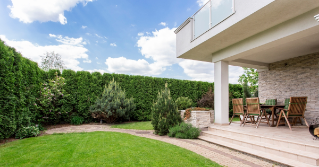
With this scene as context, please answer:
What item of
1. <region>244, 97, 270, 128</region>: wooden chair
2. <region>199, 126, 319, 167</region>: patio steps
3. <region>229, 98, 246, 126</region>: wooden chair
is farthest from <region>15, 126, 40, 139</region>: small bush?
<region>244, 97, 270, 128</region>: wooden chair

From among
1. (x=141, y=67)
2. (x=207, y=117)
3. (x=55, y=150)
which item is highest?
(x=141, y=67)

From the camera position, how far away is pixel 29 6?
796cm

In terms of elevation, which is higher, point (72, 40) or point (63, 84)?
point (72, 40)

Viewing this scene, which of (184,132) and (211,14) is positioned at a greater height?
(211,14)

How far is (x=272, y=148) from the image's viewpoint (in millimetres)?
3639

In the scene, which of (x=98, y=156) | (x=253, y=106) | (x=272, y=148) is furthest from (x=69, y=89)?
(x=272, y=148)

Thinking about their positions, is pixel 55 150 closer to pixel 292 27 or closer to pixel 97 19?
pixel 292 27

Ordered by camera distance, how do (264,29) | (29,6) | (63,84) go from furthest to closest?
(63,84), (29,6), (264,29)

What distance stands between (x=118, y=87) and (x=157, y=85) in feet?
9.72

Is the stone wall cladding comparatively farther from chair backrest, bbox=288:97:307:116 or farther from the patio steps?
the patio steps

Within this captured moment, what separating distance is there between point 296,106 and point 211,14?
404cm

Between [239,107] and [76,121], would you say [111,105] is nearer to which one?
[76,121]

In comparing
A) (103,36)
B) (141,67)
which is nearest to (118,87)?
(103,36)

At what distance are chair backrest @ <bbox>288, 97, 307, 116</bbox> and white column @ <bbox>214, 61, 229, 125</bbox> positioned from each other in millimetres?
1974
